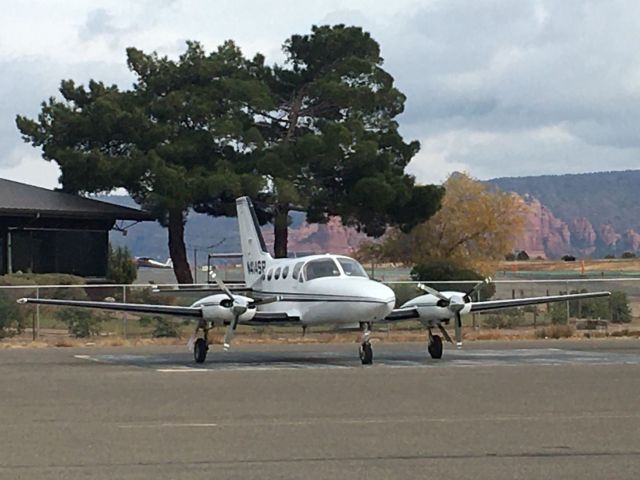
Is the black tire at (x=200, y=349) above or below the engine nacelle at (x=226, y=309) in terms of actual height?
below

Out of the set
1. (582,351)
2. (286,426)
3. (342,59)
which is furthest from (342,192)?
(286,426)

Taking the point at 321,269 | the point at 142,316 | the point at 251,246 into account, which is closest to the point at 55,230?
the point at 142,316

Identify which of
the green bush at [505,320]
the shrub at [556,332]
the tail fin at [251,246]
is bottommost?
the shrub at [556,332]

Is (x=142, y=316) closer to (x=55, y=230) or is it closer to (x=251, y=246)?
(x=251, y=246)

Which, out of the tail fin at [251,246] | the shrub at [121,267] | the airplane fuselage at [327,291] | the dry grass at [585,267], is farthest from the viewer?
the dry grass at [585,267]

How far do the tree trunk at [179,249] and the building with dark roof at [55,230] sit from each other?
5.64 ft

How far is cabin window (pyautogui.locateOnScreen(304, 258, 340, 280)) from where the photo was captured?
27094mm

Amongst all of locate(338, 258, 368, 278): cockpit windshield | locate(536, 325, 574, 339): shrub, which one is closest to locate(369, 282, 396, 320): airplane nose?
locate(338, 258, 368, 278): cockpit windshield

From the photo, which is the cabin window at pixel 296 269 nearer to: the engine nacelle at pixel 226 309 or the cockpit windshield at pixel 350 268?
the cockpit windshield at pixel 350 268

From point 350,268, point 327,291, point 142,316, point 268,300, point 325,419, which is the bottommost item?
point 325,419

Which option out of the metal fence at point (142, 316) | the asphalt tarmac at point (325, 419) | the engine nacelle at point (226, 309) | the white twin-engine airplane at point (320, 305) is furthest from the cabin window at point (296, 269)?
the metal fence at point (142, 316)

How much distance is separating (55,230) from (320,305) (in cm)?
3127

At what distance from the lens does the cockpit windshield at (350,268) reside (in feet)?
88.6

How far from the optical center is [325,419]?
14.6 m
